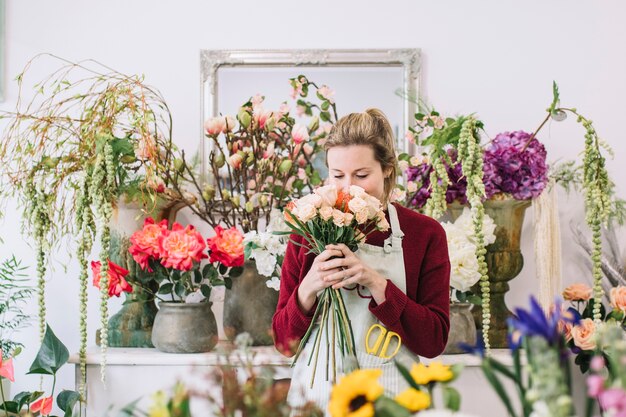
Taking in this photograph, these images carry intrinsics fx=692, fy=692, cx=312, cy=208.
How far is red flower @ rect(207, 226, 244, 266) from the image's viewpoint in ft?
7.60

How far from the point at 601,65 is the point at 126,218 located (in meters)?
1.91

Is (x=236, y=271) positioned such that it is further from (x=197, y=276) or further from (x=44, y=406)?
(x=44, y=406)

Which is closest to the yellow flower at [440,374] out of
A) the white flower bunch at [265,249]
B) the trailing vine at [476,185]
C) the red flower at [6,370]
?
the red flower at [6,370]

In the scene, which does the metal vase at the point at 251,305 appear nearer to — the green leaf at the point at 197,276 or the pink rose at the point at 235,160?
the green leaf at the point at 197,276

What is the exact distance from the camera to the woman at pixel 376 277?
1661 millimetres

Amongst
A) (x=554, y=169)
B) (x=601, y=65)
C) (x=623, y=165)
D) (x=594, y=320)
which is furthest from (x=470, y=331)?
(x=601, y=65)

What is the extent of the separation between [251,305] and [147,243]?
431 millimetres

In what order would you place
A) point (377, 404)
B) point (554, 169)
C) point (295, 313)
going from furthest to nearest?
1. point (554, 169)
2. point (295, 313)
3. point (377, 404)

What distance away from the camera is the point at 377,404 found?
0.73 m

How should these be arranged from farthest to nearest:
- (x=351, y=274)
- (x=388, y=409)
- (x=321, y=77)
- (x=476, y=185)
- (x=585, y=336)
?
(x=321, y=77)
(x=585, y=336)
(x=476, y=185)
(x=351, y=274)
(x=388, y=409)

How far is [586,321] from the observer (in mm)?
2275

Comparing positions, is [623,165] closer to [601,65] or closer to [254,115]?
[601,65]

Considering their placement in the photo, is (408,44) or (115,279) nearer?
(115,279)

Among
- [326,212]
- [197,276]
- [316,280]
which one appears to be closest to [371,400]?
[326,212]
